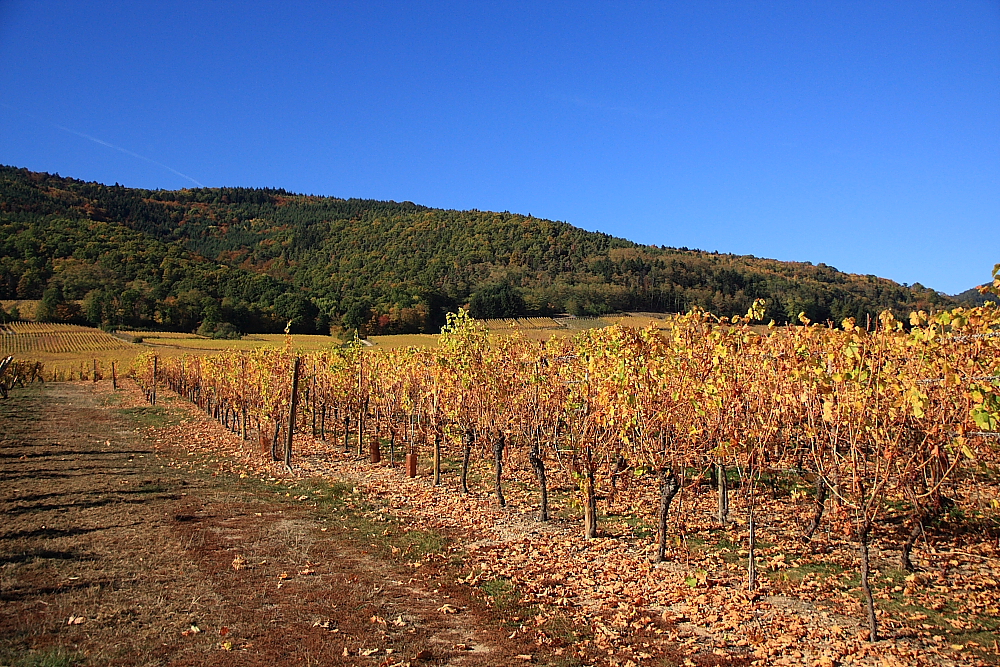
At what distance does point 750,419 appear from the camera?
25.6 ft

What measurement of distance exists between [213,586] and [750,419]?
6.59 metres

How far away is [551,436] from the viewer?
10664 millimetres

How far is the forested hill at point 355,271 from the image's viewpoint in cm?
6359

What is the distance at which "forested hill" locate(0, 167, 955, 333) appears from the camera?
63.6m

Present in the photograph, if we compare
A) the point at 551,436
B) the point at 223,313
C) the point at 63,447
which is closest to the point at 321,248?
the point at 223,313

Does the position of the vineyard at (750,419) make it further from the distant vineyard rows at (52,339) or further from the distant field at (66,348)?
the distant vineyard rows at (52,339)

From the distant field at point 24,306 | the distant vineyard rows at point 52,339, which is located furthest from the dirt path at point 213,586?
the distant field at point 24,306

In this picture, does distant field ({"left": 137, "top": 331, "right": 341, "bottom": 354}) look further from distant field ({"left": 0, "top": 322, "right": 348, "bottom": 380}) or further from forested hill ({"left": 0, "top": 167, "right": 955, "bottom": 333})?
forested hill ({"left": 0, "top": 167, "right": 955, "bottom": 333})

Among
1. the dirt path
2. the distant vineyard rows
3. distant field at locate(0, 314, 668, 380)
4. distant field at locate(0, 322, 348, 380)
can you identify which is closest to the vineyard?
the dirt path

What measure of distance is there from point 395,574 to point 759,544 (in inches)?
193

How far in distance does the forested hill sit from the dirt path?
4193 cm

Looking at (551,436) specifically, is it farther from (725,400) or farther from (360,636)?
(360,636)

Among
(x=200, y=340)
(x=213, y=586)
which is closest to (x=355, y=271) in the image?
(x=200, y=340)

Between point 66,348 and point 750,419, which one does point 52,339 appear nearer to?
point 66,348
